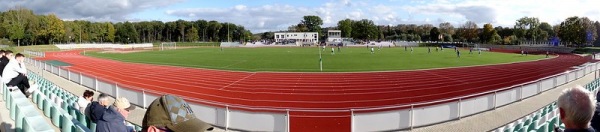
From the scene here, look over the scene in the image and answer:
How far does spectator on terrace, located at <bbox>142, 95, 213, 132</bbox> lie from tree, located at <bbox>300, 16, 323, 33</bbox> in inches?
7128

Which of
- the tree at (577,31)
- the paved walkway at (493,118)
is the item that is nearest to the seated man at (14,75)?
the paved walkway at (493,118)

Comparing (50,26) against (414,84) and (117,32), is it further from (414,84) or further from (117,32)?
(414,84)

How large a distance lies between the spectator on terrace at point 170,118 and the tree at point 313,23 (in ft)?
594

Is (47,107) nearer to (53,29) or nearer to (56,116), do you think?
(56,116)

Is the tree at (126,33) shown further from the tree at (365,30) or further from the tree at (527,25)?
the tree at (527,25)

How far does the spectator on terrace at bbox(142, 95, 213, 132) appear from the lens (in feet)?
7.79

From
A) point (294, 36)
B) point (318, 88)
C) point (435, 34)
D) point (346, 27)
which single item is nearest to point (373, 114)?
point (318, 88)

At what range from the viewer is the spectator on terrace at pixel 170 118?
2375 millimetres

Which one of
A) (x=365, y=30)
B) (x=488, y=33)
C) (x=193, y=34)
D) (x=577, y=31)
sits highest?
(x=365, y=30)

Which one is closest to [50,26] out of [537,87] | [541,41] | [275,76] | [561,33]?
[275,76]

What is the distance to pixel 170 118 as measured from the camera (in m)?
2.39

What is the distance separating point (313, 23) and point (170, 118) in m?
183

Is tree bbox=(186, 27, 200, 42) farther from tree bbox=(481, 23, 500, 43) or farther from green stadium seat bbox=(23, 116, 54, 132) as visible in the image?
green stadium seat bbox=(23, 116, 54, 132)

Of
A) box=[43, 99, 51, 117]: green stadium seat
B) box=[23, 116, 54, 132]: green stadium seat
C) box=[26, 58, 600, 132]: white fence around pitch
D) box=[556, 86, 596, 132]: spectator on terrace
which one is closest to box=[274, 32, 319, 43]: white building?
box=[26, 58, 600, 132]: white fence around pitch
